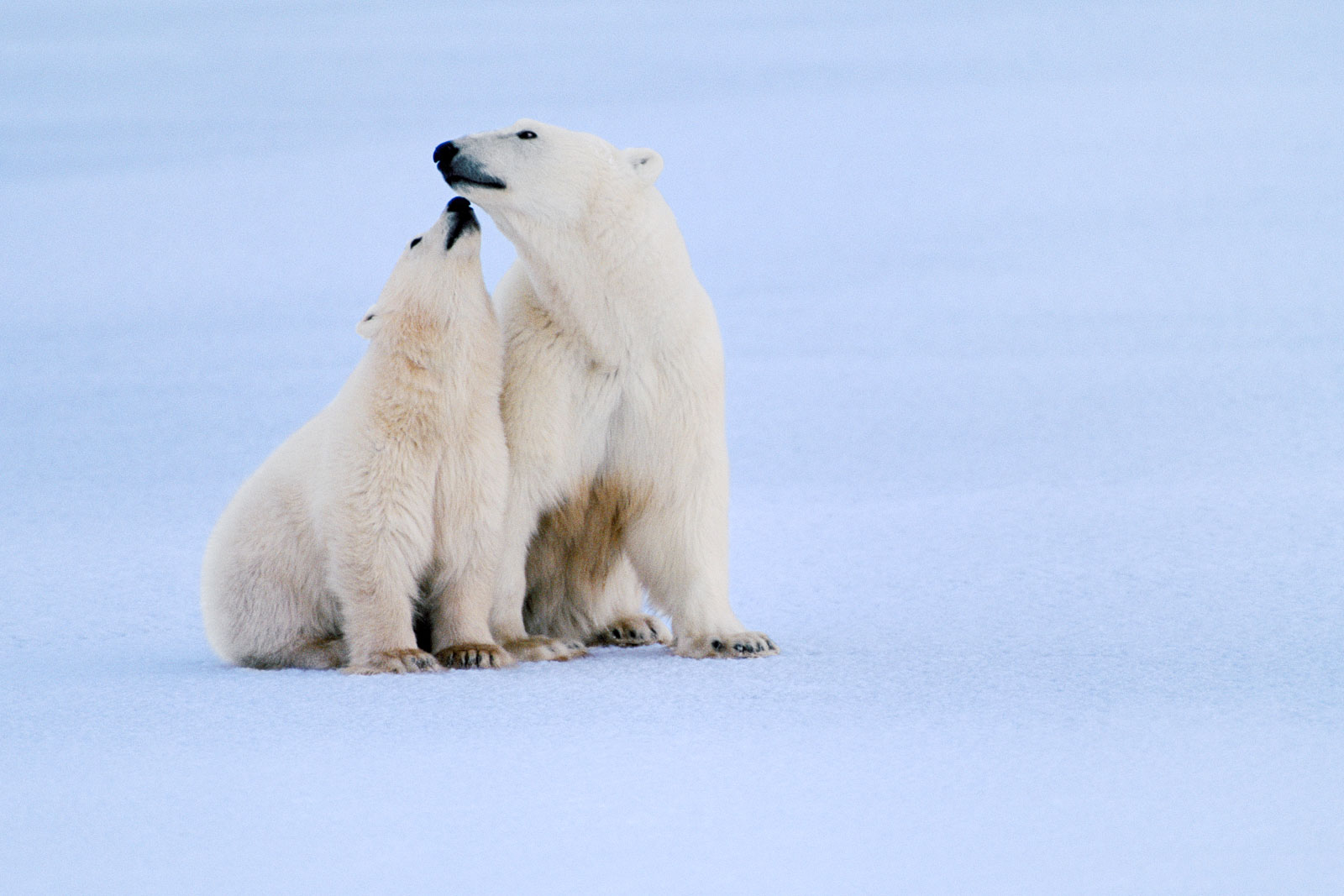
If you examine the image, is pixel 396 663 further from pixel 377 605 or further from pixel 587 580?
pixel 587 580

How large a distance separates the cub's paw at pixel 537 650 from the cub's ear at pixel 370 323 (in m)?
0.98

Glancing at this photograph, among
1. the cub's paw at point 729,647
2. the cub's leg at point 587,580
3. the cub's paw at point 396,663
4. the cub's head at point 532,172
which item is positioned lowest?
the cub's paw at point 396,663

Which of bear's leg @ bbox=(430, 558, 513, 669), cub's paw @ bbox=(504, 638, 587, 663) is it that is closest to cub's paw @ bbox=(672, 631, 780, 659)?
cub's paw @ bbox=(504, 638, 587, 663)

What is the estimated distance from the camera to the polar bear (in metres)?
4.72

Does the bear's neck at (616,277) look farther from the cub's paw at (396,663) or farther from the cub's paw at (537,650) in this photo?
the cub's paw at (396,663)

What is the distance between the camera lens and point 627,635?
5.61 meters

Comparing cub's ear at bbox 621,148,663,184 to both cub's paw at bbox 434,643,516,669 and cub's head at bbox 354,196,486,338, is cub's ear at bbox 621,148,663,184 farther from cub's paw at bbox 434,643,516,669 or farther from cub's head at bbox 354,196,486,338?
cub's paw at bbox 434,643,516,669

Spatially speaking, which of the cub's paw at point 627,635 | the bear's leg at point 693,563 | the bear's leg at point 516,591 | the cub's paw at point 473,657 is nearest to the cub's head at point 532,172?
the bear's leg at point 516,591

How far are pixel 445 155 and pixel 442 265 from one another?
1.10 feet

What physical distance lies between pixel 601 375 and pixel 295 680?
1234mm

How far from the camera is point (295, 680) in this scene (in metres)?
4.72

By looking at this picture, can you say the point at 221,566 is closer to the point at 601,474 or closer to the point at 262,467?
the point at 262,467

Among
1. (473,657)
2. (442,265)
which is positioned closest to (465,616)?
(473,657)

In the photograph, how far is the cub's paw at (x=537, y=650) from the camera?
5.02m
